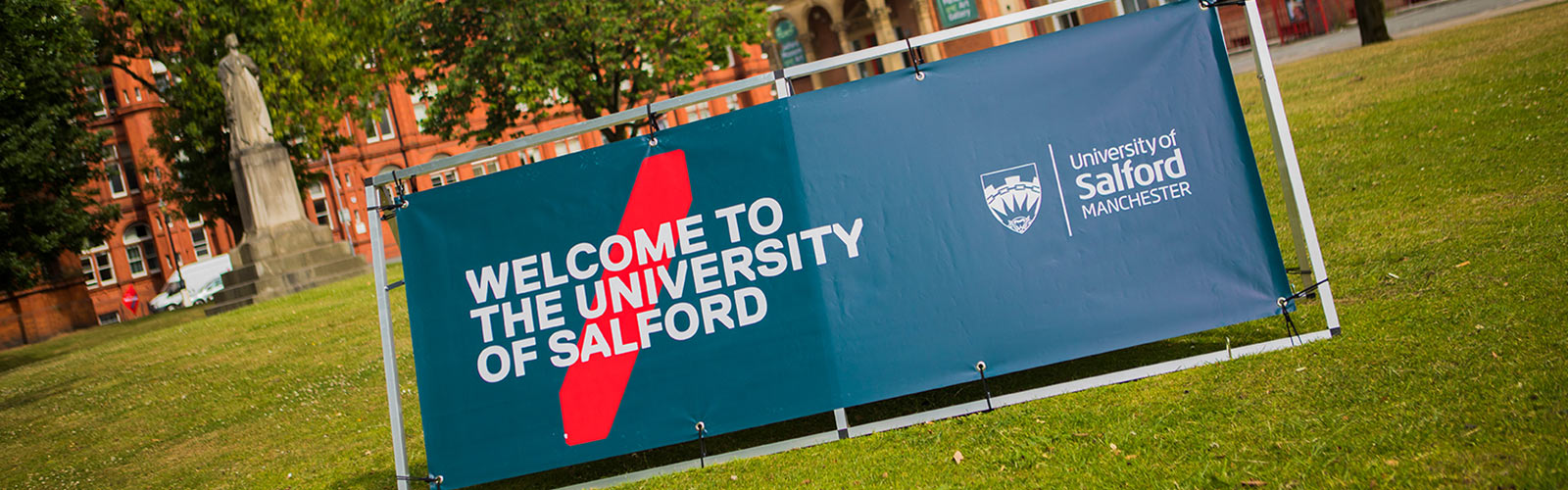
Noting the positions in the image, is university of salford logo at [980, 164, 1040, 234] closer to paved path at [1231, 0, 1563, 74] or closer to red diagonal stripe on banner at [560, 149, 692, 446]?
red diagonal stripe on banner at [560, 149, 692, 446]

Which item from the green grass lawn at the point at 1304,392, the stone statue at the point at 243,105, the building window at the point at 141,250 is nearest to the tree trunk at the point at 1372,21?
the green grass lawn at the point at 1304,392

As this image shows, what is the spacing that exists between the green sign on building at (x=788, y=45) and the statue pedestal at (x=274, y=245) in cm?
2766

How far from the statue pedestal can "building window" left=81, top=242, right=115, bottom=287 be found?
44112mm

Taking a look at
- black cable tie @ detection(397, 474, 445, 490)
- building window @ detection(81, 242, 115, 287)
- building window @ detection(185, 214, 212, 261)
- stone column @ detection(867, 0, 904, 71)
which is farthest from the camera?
building window @ detection(185, 214, 212, 261)

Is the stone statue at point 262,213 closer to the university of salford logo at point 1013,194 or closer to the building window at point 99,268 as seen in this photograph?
the university of salford logo at point 1013,194

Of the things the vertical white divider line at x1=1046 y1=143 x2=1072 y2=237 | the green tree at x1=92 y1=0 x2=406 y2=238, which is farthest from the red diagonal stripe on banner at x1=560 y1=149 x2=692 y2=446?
the green tree at x1=92 y1=0 x2=406 y2=238

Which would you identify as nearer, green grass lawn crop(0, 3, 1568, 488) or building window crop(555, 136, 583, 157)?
green grass lawn crop(0, 3, 1568, 488)

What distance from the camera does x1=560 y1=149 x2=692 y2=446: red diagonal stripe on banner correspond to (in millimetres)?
5910

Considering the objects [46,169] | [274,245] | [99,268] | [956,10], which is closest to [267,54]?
[46,169]

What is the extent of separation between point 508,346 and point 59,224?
29.6 m

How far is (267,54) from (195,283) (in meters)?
22.5

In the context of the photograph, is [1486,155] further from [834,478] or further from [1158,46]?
[834,478]

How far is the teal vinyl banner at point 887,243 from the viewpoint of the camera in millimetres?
5699

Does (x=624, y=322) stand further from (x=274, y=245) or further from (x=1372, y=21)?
(x=274, y=245)
